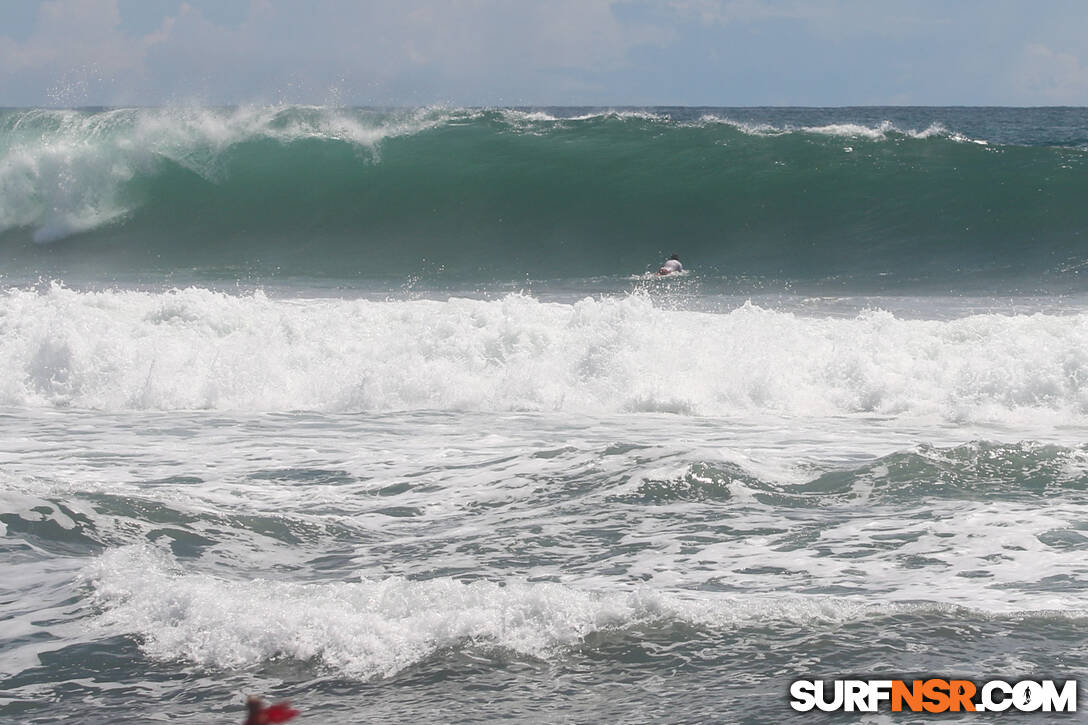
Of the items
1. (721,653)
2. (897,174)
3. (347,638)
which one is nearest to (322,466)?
(347,638)

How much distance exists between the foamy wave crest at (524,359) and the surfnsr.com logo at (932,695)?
592 centimetres

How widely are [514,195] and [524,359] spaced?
1239cm

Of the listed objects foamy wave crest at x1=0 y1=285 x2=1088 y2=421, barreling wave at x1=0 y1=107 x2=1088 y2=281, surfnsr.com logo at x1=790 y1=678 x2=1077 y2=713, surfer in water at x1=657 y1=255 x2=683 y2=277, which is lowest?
surfnsr.com logo at x1=790 y1=678 x2=1077 y2=713

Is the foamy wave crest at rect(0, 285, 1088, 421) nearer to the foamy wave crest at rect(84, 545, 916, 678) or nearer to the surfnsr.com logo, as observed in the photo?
the foamy wave crest at rect(84, 545, 916, 678)

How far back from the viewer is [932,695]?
4.40m

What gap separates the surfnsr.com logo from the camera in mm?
4301

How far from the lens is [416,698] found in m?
4.49

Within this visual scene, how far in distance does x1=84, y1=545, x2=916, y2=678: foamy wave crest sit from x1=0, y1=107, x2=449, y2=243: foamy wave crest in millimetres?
19511

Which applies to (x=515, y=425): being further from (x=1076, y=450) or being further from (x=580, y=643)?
(x=580, y=643)

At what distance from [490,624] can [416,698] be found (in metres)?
0.59

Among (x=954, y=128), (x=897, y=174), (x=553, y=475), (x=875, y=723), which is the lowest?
(x=875, y=723)

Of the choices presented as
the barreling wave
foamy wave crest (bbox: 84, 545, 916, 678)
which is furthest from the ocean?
the barreling wave

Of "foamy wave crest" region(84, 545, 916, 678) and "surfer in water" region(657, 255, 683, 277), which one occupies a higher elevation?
"surfer in water" region(657, 255, 683, 277)

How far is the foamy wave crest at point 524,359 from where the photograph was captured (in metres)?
10.6
